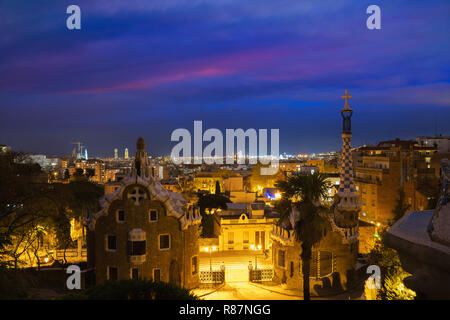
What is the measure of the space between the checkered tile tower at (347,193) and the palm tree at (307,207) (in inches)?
357

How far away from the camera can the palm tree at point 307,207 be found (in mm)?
22078

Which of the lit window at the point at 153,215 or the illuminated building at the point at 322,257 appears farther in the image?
the illuminated building at the point at 322,257

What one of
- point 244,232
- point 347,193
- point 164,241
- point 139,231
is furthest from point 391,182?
point 139,231

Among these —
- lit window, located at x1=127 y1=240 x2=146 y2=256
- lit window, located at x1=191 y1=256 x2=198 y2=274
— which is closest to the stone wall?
lit window, located at x1=127 y1=240 x2=146 y2=256

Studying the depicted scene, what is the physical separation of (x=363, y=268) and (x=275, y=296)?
8188mm

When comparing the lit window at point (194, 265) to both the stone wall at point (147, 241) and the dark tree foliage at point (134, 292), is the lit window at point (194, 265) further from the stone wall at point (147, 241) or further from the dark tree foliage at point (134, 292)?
the dark tree foliage at point (134, 292)

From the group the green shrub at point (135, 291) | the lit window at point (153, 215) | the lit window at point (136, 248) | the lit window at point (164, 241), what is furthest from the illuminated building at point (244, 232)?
the green shrub at point (135, 291)

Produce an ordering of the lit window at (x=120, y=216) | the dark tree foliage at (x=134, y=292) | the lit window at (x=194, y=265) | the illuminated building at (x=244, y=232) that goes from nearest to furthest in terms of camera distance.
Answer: the dark tree foliage at (x=134, y=292)
the lit window at (x=120, y=216)
the lit window at (x=194, y=265)
the illuminated building at (x=244, y=232)

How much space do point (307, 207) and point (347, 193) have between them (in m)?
11.1

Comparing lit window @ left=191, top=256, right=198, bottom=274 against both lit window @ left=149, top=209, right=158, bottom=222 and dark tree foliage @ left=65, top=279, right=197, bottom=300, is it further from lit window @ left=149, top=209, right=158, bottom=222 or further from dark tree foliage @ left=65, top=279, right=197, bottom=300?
dark tree foliage @ left=65, top=279, right=197, bottom=300

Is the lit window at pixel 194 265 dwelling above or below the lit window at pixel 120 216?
below

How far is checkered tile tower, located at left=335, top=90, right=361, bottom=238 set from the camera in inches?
1246

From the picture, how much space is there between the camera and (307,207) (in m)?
22.2

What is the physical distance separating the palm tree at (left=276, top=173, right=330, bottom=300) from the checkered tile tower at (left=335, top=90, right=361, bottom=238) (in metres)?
9.08
